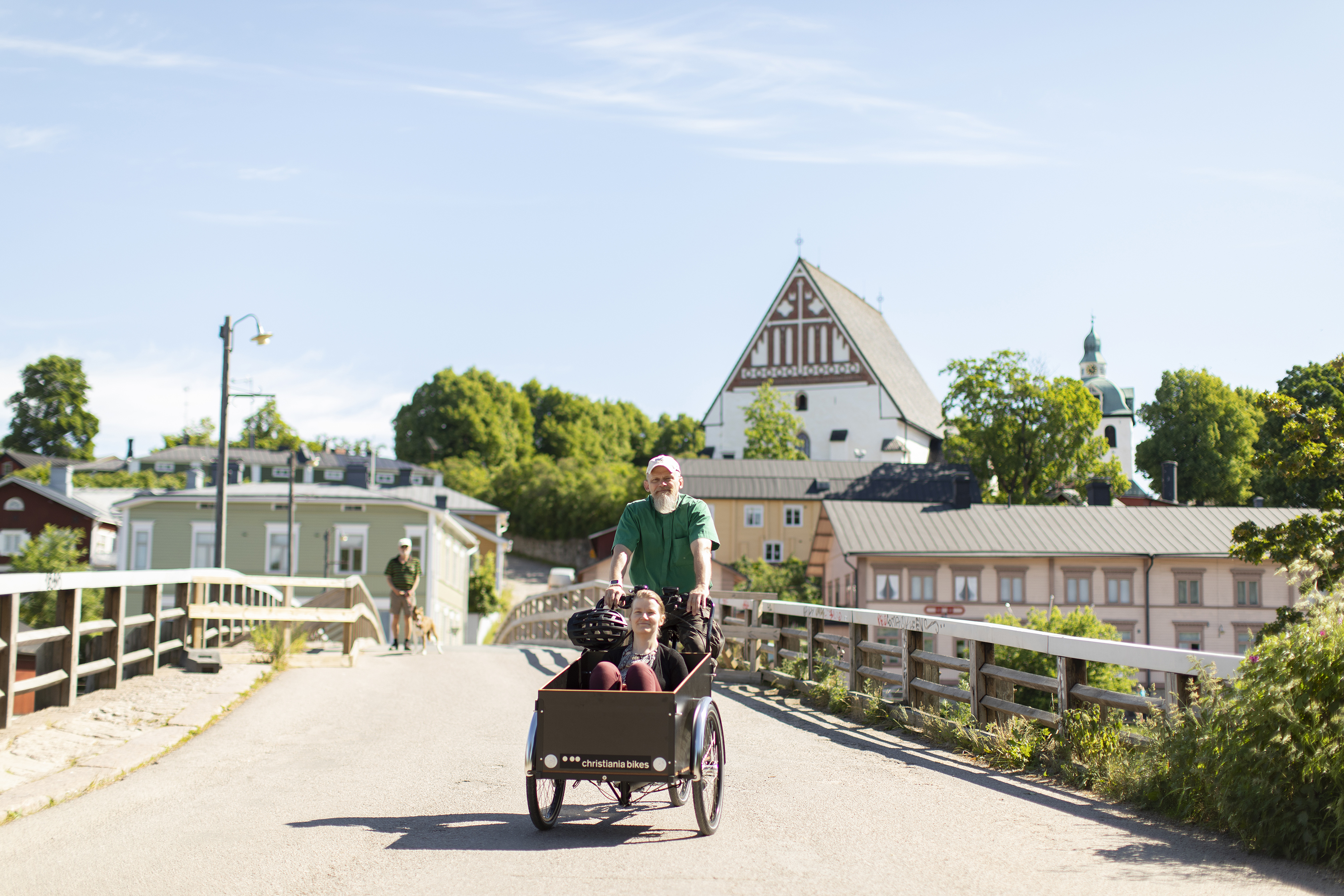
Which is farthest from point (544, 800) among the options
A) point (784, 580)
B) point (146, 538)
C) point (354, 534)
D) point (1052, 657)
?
point (784, 580)

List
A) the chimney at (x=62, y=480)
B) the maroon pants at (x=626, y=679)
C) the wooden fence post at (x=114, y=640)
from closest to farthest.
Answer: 1. the maroon pants at (x=626, y=679)
2. the wooden fence post at (x=114, y=640)
3. the chimney at (x=62, y=480)

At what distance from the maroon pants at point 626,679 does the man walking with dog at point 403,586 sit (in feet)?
42.3

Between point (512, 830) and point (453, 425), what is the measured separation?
98.6 meters

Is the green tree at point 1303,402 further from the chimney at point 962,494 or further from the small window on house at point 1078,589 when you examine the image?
the chimney at point 962,494

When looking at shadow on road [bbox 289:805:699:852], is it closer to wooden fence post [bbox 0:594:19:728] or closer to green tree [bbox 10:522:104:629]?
wooden fence post [bbox 0:594:19:728]

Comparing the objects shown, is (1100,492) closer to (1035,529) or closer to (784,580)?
(1035,529)

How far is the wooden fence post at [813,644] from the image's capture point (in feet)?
43.5

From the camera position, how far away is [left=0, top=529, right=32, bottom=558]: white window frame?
66.1m

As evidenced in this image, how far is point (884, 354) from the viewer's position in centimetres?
9250

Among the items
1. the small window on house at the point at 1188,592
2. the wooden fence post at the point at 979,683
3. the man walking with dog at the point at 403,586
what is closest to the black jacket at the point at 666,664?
the wooden fence post at the point at 979,683

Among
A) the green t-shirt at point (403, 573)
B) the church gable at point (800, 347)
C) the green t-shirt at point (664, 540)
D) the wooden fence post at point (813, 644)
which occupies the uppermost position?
the church gable at point (800, 347)

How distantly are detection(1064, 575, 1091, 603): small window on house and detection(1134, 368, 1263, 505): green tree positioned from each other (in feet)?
126

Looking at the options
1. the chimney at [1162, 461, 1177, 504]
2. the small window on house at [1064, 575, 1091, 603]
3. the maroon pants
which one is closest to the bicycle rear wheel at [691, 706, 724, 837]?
the maroon pants

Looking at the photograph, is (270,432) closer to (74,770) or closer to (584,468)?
(584,468)
